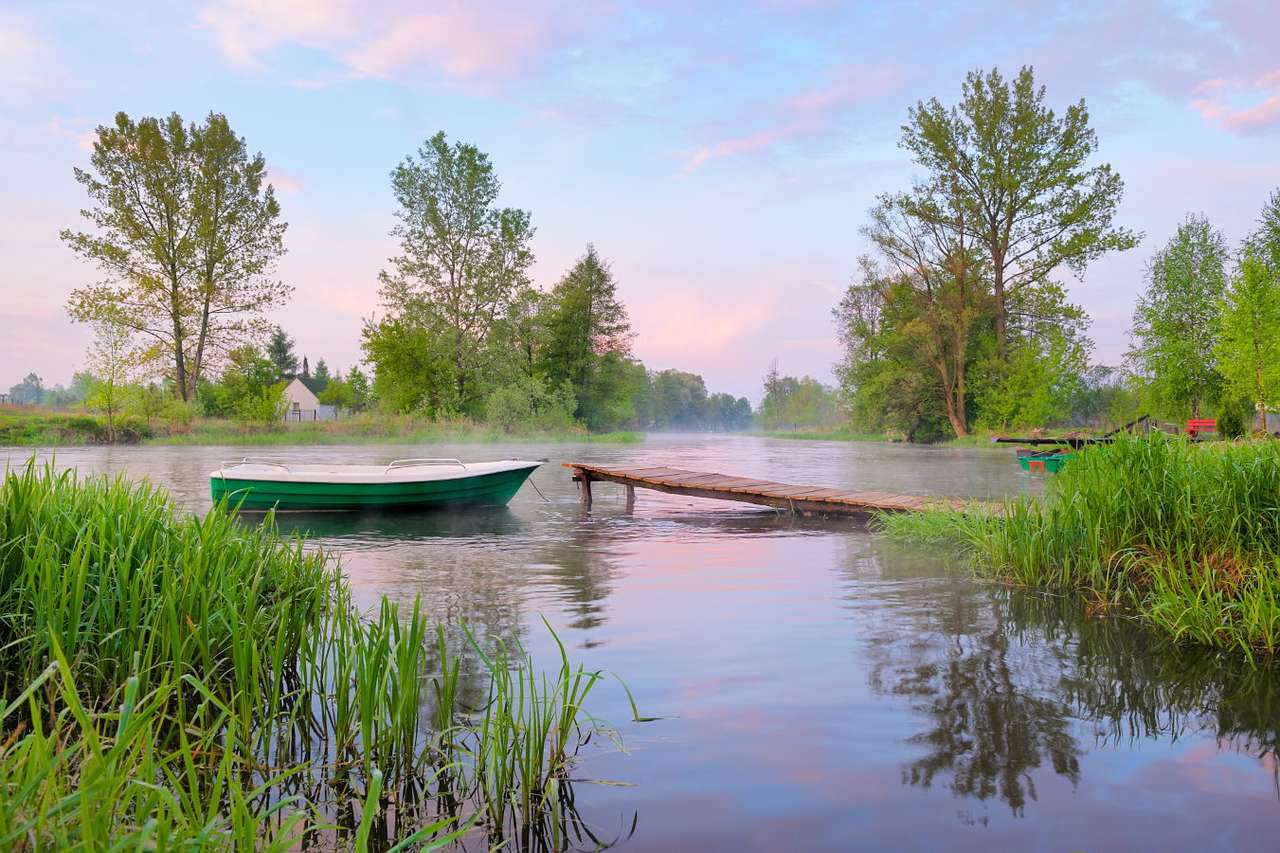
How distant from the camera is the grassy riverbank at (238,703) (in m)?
3.01

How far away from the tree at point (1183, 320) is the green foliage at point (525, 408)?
103 feet

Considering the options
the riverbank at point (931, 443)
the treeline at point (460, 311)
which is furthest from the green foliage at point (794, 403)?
the treeline at point (460, 311)

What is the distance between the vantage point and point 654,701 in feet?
15.3

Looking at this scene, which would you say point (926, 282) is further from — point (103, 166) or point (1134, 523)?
point (103, 166)

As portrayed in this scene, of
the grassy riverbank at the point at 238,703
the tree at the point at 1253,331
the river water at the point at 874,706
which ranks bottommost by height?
the river water at the point at 874,706

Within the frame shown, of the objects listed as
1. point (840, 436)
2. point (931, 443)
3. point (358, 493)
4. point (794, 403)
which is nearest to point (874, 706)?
point (358, 493)

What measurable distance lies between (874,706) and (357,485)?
10753 millimetres

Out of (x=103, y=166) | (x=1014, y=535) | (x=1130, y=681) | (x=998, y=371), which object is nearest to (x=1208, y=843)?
(x=1130, y=681)

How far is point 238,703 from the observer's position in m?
3.99

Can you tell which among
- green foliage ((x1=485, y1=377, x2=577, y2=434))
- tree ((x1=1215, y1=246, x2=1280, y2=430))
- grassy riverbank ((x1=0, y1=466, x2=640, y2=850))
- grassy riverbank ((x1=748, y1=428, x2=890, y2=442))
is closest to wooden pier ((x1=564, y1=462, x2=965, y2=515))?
grassy riverbank ((x1=0, y1=466, x2=640, y2=850))

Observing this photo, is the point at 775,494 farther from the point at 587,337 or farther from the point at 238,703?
the point at 587,337

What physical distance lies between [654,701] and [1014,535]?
4.96 metres

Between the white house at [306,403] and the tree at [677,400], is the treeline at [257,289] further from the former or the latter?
the tree at [677,400]

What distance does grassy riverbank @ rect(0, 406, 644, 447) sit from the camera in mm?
36406
